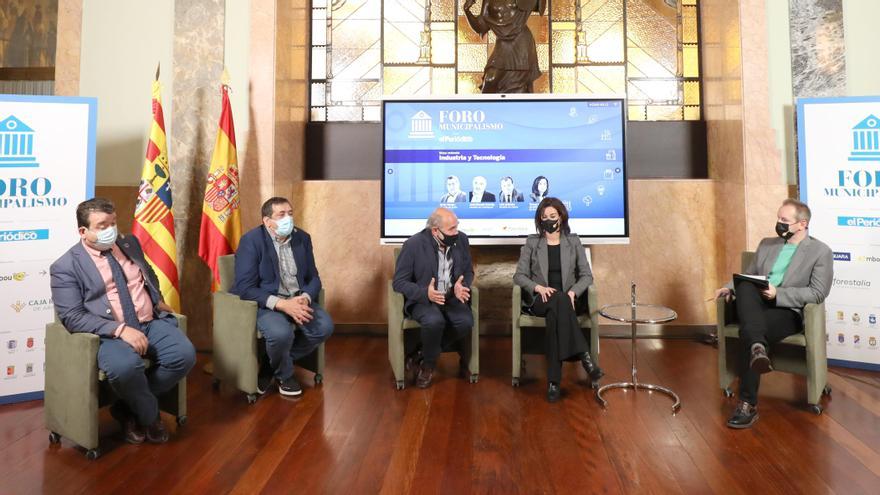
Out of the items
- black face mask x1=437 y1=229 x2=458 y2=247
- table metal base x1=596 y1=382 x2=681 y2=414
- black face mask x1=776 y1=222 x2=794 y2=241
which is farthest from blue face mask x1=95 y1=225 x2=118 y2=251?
black face mask x1=776 y1=222 x2=794 y2=241

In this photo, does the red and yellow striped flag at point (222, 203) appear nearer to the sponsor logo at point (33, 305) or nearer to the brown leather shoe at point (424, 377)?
the sponsor logo at point (33, 305)

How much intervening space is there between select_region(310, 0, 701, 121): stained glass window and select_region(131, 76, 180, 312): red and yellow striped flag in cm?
171

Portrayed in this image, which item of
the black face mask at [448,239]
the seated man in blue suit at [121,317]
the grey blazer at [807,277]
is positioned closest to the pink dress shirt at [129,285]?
the seated man in blue suit at [121,317]

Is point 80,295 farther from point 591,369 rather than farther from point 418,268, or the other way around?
point 591,369

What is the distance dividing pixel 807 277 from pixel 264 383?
126 inches

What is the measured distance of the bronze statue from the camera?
15.0 ft

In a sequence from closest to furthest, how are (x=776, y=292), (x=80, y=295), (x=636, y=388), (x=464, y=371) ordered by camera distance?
(x=80, y=295)
(x=776, y=292)
(x=636, y=388)
(x=464, y=371)

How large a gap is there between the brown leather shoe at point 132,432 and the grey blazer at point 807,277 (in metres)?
3.35

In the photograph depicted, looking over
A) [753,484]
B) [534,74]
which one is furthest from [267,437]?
[534,74]

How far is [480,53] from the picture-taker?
17.0 feet

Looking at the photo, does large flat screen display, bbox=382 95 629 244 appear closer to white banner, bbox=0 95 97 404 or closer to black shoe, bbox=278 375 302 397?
black shoe, bbox=278 375 302 397

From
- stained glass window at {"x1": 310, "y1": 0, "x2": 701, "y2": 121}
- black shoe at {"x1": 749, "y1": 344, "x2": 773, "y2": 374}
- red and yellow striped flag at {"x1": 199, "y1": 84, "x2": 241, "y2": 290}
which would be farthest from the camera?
stained glass window at {"x1": 310, "y1": 0, "x2": 701, "y2": 121}

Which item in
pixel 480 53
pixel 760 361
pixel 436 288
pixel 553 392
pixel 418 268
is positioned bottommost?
pixel 553 392

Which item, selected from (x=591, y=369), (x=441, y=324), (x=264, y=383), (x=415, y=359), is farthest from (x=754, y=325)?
(x=264, y=383)
